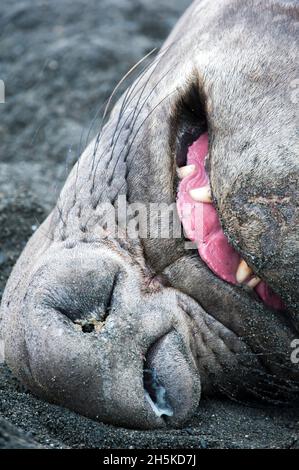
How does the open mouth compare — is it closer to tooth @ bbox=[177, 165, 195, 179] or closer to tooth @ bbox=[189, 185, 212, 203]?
tooth @ bbox=[189, 185, 212, 203]

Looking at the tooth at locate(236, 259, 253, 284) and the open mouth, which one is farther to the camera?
the tooth at locate(236, 259, 253, 284)

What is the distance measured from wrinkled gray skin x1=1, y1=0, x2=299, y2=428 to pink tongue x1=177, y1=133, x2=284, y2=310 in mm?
46

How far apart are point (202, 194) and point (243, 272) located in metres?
0.37

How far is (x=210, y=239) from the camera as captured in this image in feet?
14.3

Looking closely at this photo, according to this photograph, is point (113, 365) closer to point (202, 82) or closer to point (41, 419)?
point (41, 419)

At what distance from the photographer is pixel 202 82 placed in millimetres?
4406

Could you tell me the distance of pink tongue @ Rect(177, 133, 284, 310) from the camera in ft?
14.2

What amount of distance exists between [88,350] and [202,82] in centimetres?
126

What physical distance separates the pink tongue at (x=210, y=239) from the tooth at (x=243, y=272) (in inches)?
0.9

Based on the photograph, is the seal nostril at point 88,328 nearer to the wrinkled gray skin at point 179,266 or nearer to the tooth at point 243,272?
the wrinkled gray skin at point 179,266

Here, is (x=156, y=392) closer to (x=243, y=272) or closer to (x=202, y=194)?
(x=243, y=272)

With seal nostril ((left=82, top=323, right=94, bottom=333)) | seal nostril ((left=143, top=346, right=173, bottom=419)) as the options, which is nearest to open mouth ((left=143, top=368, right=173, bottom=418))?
seal nostril ((left=143, top=346, right=173, bottom=419))

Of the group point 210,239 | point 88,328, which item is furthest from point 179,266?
point 88,328
